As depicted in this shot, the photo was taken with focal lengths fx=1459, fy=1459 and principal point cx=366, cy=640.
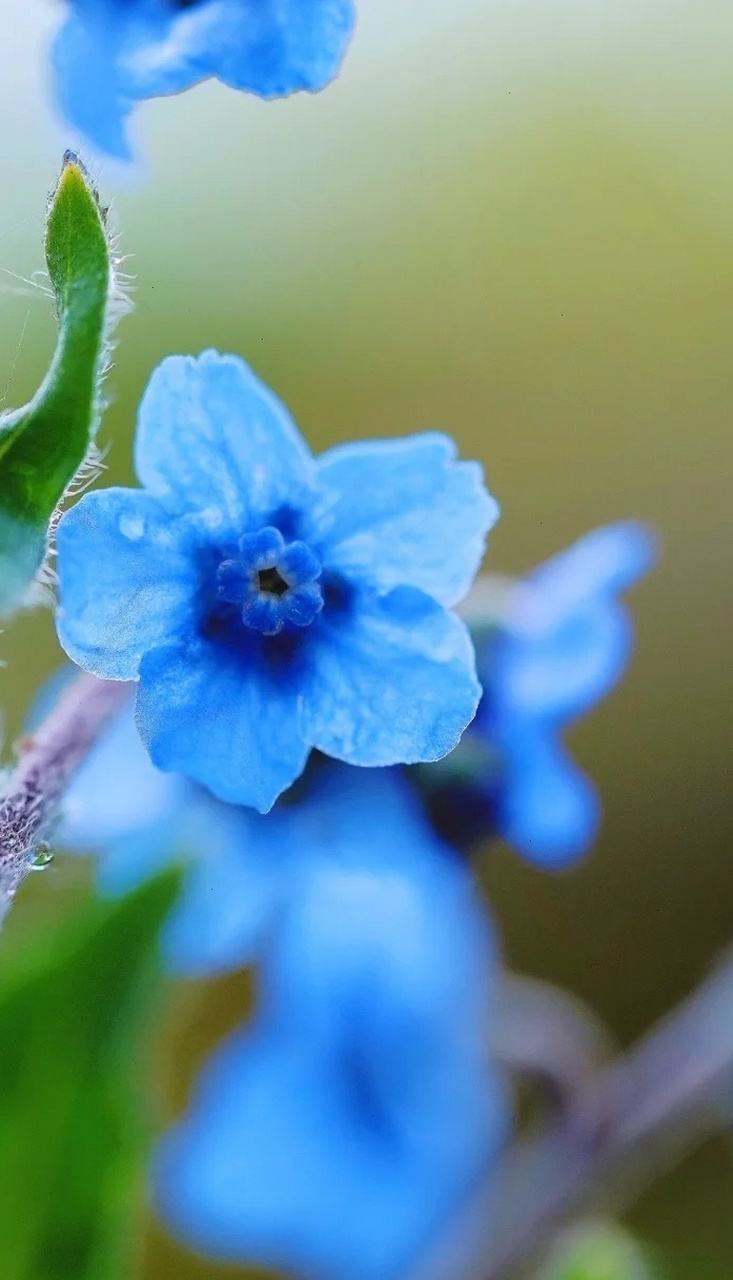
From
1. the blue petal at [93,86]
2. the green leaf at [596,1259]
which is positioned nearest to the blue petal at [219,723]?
the blue petal at [93,86]

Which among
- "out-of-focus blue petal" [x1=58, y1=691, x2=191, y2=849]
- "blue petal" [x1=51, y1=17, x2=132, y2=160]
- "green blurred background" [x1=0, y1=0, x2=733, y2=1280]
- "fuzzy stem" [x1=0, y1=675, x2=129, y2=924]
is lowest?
"green blurred background" [x1=0, y1=0, x2=733, y2=1280]

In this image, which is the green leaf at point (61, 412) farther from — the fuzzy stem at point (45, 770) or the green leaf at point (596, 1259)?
the green leaf at point (596, 1259)

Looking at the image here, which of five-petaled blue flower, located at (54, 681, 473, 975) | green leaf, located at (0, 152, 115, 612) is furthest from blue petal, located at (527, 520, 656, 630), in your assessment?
green leaf, located at (0, 152, 115, 612)

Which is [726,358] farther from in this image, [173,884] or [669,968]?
[173,884]

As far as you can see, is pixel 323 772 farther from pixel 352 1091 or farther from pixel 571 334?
pixel 571 334

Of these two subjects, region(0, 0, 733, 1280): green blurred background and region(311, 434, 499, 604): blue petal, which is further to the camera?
region(0, 0, 733, 1280): green blurred background

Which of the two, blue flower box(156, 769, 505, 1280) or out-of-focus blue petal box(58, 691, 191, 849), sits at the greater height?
out-of-focus blue petal box(58, 691, 191, 849)

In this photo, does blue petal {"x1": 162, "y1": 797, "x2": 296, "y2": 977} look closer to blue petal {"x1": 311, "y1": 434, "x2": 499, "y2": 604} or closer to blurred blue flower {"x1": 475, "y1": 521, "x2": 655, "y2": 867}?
blurred blue flower {"x1": 475, "y1": 521, "x2": 655, "y2": 867}
